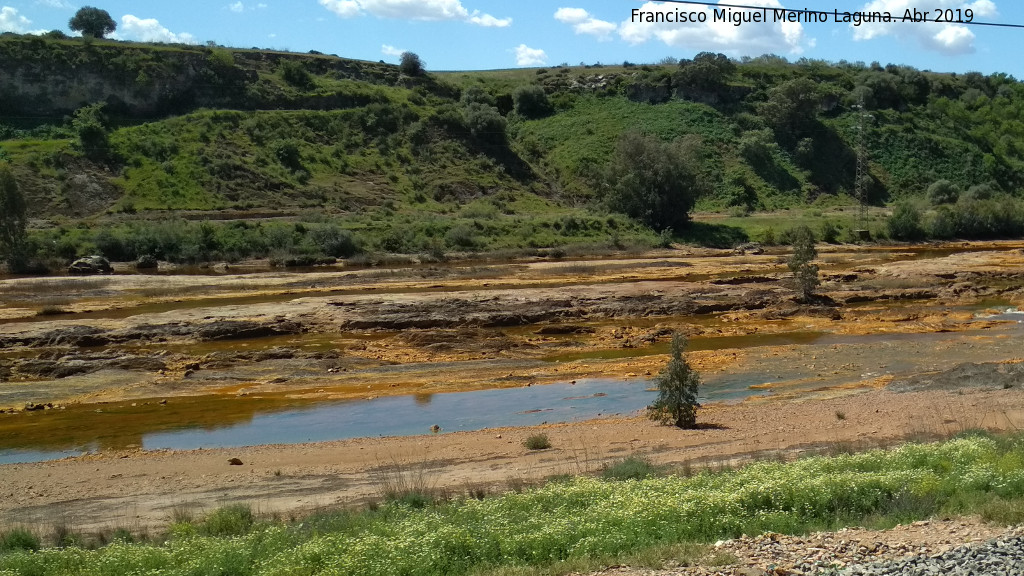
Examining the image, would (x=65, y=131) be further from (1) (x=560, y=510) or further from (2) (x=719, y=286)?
(1) (x=560, y=510)

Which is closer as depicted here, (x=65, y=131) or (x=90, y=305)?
(x=90, y=305)

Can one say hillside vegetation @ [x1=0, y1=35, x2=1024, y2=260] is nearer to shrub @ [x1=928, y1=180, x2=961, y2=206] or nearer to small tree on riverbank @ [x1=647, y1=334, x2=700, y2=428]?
shrub @ [x1=928, y1=180, x2=961, y2=206]

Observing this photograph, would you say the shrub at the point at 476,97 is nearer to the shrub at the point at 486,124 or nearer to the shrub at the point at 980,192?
the shrub at the point at 486,124

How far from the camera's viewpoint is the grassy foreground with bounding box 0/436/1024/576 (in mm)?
10070

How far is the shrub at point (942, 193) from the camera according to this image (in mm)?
81500

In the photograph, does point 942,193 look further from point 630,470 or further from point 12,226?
point 630,470

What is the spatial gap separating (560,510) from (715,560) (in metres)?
2.71

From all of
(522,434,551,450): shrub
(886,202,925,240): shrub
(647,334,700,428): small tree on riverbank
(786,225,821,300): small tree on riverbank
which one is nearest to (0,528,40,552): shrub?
(522,434,551,450): shrub

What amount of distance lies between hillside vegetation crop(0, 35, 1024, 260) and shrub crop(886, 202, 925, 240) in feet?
0.66

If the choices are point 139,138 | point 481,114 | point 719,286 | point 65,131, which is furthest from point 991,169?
→ point 65,131

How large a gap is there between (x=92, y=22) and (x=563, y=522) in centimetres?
10004

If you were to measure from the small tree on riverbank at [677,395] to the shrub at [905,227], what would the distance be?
53.8 m

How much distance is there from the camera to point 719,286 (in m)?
42.5

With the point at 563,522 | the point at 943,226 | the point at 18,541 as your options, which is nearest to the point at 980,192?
the point at 943,226
